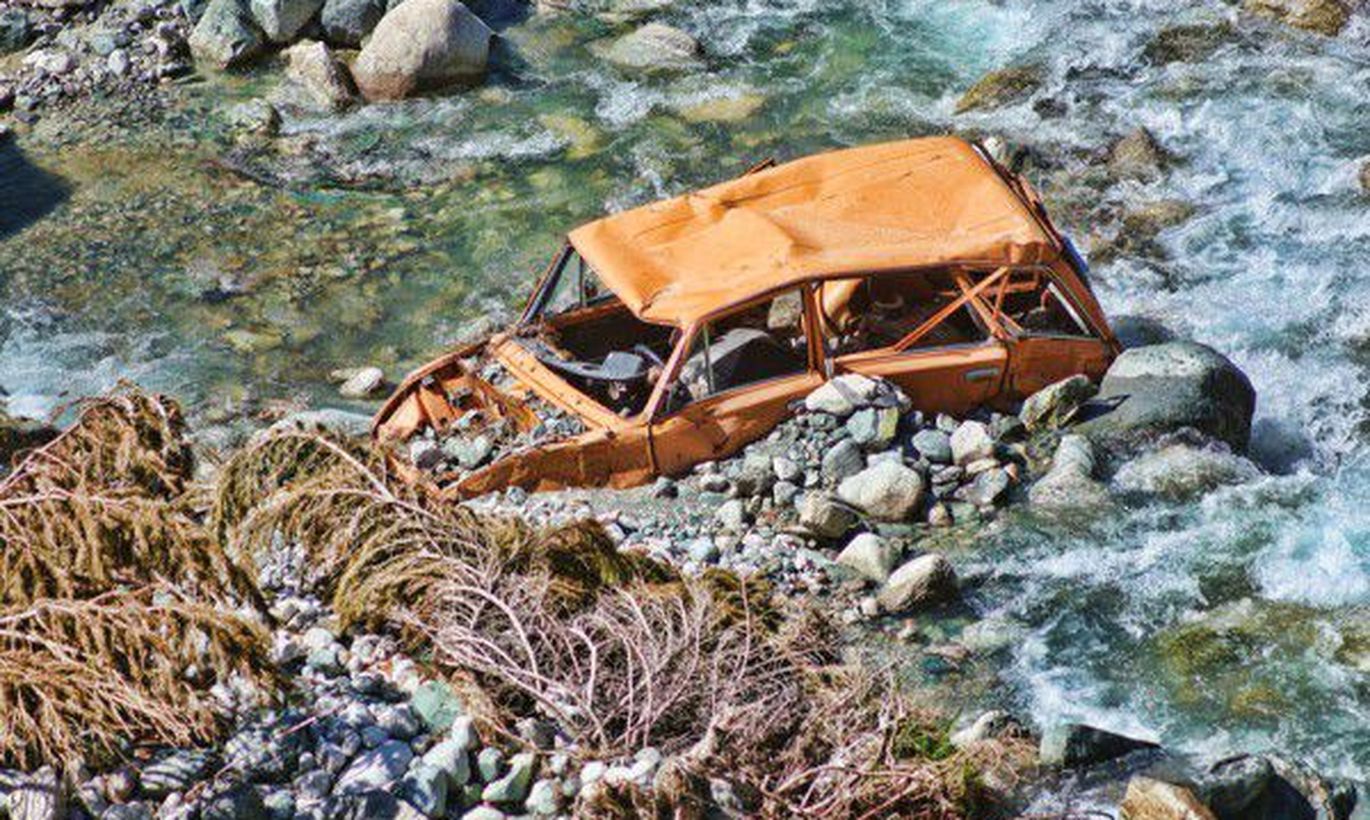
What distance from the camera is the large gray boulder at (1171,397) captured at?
10562mm

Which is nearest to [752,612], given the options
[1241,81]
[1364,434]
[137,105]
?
[1364,434]

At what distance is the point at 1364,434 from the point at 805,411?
3898 millimetres

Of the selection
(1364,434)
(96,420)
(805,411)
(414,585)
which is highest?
(96,420)

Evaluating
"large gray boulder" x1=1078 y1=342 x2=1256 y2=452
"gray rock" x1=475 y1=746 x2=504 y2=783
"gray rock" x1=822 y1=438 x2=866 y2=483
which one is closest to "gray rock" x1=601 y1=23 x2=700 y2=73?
"large gray boulder" x1=1078 y1=342 x2=1256 y2=452

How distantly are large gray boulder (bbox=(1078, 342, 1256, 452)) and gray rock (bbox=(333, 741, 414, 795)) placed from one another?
5390 mm

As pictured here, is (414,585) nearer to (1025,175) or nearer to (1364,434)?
(1364,434)

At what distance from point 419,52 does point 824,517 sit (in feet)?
29.4

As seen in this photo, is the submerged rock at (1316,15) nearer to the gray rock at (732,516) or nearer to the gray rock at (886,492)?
the gray rock at (886,492)

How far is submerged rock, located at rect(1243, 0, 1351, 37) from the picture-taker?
54.4 feet

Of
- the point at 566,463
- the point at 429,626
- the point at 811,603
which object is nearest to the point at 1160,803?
the point at 811,603

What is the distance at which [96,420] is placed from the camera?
27.4ft

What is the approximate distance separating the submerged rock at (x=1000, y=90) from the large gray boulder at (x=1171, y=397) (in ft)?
17.8

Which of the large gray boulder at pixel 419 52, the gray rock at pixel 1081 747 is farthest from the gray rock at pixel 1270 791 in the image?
the large gray boulder at pixel 419 52

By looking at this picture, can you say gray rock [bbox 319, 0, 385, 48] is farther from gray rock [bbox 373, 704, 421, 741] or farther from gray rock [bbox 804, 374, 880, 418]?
gray rock [bbox 373, 704, 421, 741]
